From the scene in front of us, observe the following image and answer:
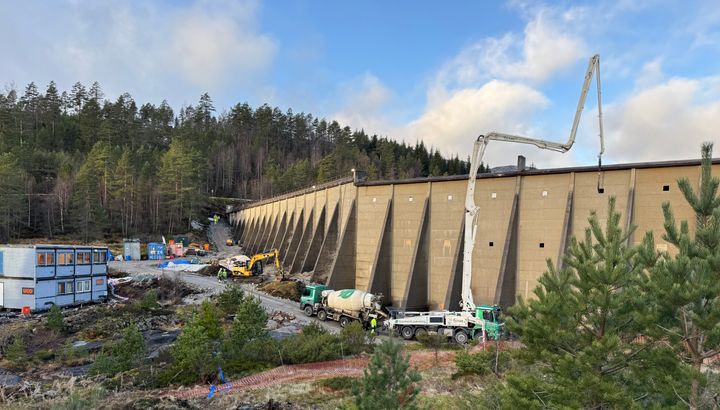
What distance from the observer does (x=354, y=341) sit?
21609 mm

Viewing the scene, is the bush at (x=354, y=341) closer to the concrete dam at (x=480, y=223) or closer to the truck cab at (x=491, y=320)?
the truck cab at (x=491, y=320)

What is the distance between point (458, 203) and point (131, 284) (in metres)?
33.0

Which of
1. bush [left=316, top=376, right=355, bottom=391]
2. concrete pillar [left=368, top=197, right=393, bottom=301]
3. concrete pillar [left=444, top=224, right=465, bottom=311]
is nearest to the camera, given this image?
bush [left=316, top=376, right=355, bottom=391]

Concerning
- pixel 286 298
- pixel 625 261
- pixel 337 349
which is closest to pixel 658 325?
pixel 625 261

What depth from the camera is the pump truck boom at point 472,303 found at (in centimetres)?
2269

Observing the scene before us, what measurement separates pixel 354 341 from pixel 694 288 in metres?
16.8

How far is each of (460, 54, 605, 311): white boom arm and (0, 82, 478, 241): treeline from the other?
62.3 meters

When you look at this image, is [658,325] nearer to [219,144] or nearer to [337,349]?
[337,349]

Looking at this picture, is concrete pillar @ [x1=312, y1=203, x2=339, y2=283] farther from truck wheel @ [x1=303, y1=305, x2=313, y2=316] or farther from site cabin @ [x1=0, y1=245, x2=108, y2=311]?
site cabin @ [x1=0, y1=245, x2=108, y2=311]

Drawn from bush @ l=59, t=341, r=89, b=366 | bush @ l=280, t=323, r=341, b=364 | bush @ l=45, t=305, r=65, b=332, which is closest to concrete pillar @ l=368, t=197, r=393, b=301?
bush @ l=280, t=323, r=341, b=364

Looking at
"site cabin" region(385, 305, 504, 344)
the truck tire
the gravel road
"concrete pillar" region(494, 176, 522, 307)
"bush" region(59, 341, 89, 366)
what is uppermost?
"concrete pillar" region(494, 176, 522, 307)

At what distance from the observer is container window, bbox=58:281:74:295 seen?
3375 cm

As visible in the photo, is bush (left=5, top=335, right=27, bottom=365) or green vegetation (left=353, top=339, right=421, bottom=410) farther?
bush (left=5, top=335, right=27, bottom=365)

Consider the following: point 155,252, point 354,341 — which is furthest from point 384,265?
point 155,252
